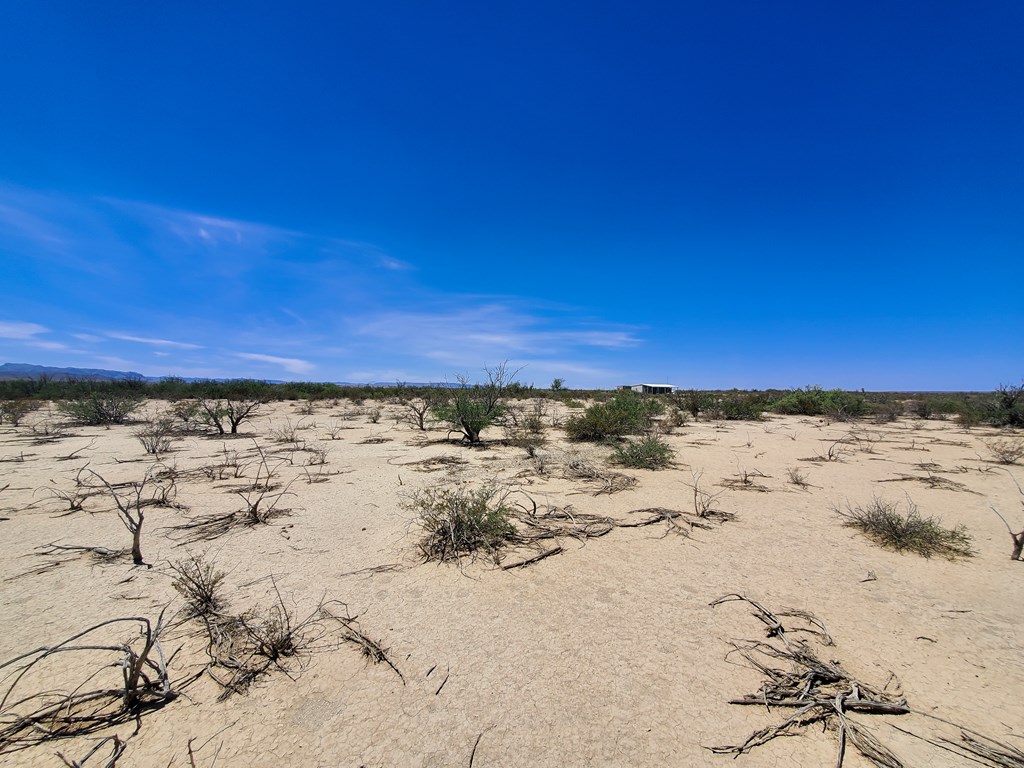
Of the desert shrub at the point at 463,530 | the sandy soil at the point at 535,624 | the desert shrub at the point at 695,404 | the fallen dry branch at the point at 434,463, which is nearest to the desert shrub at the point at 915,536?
the sandy soil at the point at 535,624

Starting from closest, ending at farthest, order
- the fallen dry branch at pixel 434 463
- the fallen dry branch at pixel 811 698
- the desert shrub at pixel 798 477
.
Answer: the fallen dry branch at pixel 811 698 < the desert shrub at pixel 798 477 < the fallen dry branch at pixel 434 463

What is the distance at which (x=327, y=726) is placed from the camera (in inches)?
97.9

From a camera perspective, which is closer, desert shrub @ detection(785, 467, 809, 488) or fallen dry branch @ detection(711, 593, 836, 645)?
fallen dry branch @ detection(711, 593, 836, 645)

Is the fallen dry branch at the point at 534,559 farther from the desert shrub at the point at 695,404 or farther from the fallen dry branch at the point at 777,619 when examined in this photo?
the desert shrub at the point at 695,404

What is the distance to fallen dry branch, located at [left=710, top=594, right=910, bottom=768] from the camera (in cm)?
232

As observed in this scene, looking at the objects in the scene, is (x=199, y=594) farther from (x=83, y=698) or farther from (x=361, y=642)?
(x=361, y=642)

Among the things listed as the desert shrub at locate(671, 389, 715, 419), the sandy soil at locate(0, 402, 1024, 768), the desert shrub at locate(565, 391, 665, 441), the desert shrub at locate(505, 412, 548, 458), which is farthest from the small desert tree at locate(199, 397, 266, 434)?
the desert shrub at locate(671, 389, 715, 419)

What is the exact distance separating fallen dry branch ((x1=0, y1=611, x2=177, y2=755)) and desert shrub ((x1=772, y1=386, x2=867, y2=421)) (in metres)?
27.6

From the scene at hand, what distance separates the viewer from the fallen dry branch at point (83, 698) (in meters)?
2.34

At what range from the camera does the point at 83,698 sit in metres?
2.59

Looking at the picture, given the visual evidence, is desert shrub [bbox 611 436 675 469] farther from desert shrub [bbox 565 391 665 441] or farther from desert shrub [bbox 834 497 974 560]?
desert shrub [bbox 834 497 974 560]

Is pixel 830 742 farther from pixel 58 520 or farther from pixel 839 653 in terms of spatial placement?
pixel 58 520

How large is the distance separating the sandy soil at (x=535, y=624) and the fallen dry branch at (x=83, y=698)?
6 cm

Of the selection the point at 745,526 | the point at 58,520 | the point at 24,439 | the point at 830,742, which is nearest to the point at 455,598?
the point at 830,742
